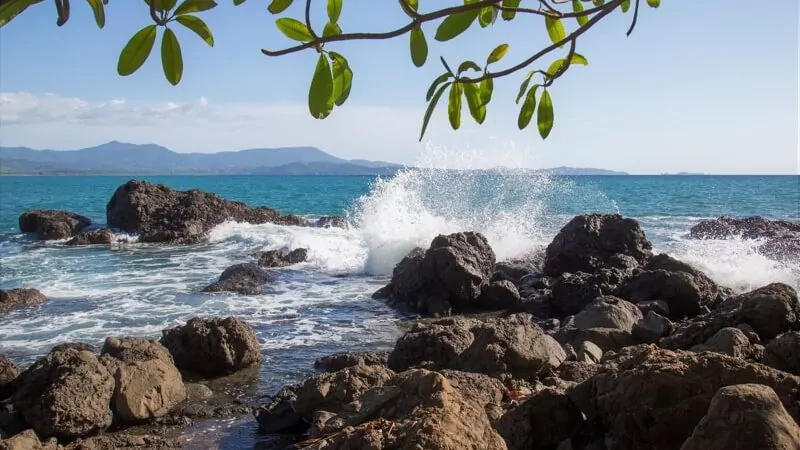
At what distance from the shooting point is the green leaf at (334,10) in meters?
1.43

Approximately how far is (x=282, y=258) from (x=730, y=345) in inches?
489

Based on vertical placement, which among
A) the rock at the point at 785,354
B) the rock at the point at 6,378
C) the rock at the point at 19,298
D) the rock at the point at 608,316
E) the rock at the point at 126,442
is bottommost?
the rock at the point at 19,298

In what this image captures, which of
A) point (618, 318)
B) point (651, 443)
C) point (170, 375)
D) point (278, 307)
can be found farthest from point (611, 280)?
point (651, 443)

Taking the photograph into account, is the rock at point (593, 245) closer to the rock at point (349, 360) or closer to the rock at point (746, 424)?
the rock at point (349, 360)

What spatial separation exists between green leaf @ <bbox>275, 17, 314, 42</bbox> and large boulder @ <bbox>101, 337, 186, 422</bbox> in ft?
17.9

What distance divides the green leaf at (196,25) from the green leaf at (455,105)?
59 centimetres

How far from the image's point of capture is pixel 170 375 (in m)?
6.51

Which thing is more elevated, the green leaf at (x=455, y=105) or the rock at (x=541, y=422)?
the green leaf at (x=455, y=105)

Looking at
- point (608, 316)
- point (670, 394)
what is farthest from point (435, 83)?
point (608, 316)

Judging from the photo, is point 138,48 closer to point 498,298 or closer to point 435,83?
point 435,83

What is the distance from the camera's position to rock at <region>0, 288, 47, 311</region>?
1112 centimetres

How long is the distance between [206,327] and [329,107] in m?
6.77

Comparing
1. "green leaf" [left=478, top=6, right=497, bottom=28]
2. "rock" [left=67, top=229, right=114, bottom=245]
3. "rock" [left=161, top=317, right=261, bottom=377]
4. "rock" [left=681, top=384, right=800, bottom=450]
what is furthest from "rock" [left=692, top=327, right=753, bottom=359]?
"rock" [left=67, top=229, right=114, bottom=245]

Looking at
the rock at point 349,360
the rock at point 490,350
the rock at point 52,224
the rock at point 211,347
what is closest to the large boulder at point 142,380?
the rock at point 211,347
